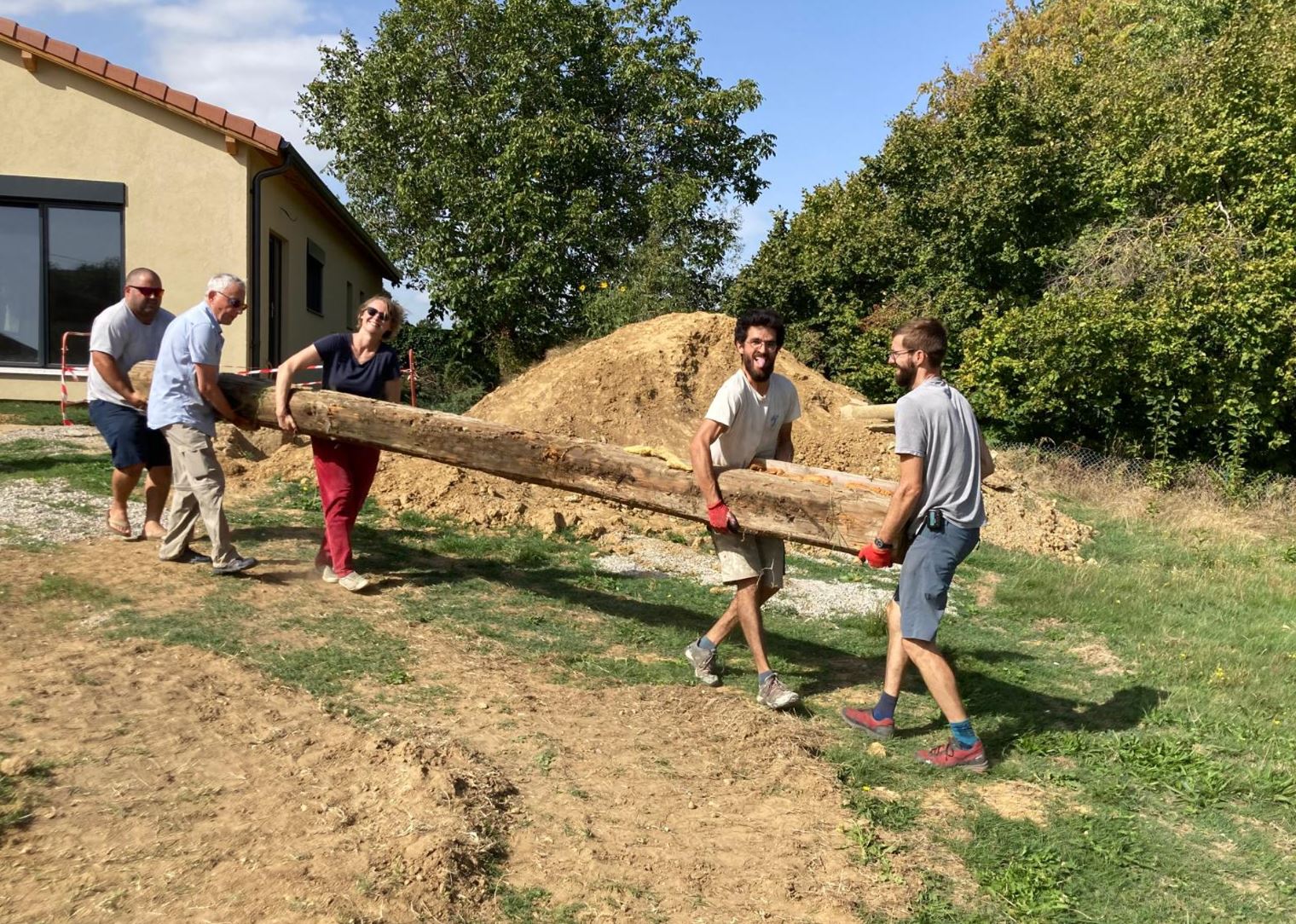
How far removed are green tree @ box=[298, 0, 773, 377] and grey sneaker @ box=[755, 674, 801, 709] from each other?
1473 centimetres

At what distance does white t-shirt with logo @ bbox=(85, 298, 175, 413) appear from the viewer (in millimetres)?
5805

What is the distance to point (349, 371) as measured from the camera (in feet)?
18.3

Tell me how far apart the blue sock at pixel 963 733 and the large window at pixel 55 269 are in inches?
490

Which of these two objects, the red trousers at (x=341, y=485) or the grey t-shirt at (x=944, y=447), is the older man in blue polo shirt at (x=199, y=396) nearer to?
the red trousers at (x=341, y=485)

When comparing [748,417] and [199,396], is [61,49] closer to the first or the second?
[199,396]

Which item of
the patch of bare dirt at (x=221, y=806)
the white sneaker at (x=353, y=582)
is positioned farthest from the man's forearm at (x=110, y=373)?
the patch of bare dirt at (x=221, y=806)

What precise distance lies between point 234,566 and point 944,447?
433 cm

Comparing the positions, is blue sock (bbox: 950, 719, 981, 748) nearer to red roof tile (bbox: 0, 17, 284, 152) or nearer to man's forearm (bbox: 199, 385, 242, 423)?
man's forearm (bbox: 199, 385, 242, 423)

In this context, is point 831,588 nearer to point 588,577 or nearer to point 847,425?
point 588,577

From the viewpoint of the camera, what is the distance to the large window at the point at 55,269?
1211cm

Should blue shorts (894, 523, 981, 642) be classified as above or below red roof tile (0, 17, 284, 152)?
below

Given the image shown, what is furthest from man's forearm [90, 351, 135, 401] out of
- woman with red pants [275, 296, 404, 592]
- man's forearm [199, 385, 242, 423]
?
woman with red pants [275, 296, 404, 592]

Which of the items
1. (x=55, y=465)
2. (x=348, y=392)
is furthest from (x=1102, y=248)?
(x=55, y=465)

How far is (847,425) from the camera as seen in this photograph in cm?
1187
